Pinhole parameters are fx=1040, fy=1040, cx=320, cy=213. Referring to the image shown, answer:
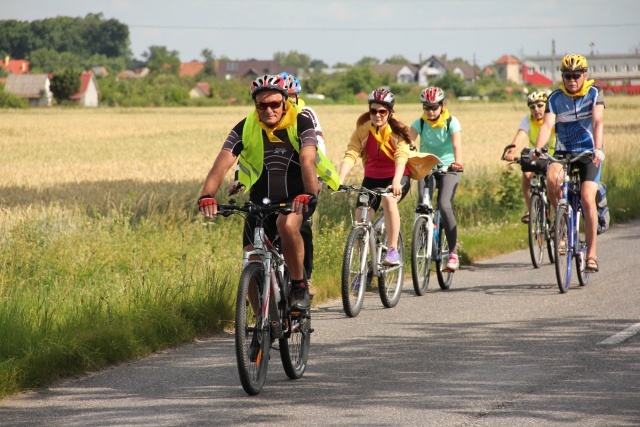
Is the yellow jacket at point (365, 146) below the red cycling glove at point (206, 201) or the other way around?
the other way around

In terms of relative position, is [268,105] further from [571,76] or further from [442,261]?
[571,76]

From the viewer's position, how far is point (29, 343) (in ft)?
23.4

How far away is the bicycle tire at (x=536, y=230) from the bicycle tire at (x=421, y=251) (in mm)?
1701

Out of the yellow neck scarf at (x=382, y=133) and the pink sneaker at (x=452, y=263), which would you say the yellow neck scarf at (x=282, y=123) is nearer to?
the yellow neck scarf at (x=382, y=133)

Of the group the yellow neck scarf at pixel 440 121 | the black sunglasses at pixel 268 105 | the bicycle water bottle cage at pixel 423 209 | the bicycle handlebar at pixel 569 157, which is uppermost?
the yellow neck scarf at pixel 440 121

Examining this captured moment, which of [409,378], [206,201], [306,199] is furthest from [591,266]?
[206,201]

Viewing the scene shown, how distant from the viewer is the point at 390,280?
33.1 feet

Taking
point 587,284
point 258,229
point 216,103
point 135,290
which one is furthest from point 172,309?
point 216,103

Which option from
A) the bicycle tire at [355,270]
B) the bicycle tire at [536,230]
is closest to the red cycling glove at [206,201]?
the bicycle tire at [355,270]

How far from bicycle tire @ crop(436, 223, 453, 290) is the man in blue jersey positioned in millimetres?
1230

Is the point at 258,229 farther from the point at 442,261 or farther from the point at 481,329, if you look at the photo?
the point at 442,261

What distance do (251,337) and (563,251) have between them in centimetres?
514

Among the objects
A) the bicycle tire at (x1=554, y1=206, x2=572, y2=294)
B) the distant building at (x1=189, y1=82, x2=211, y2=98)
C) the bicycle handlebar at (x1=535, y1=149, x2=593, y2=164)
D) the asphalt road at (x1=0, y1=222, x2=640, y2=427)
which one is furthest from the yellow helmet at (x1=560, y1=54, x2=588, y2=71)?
the distant building at (x1=189, y1=82, x2=211, y2=98)

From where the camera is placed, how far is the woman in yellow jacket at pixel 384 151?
955 centimetres
